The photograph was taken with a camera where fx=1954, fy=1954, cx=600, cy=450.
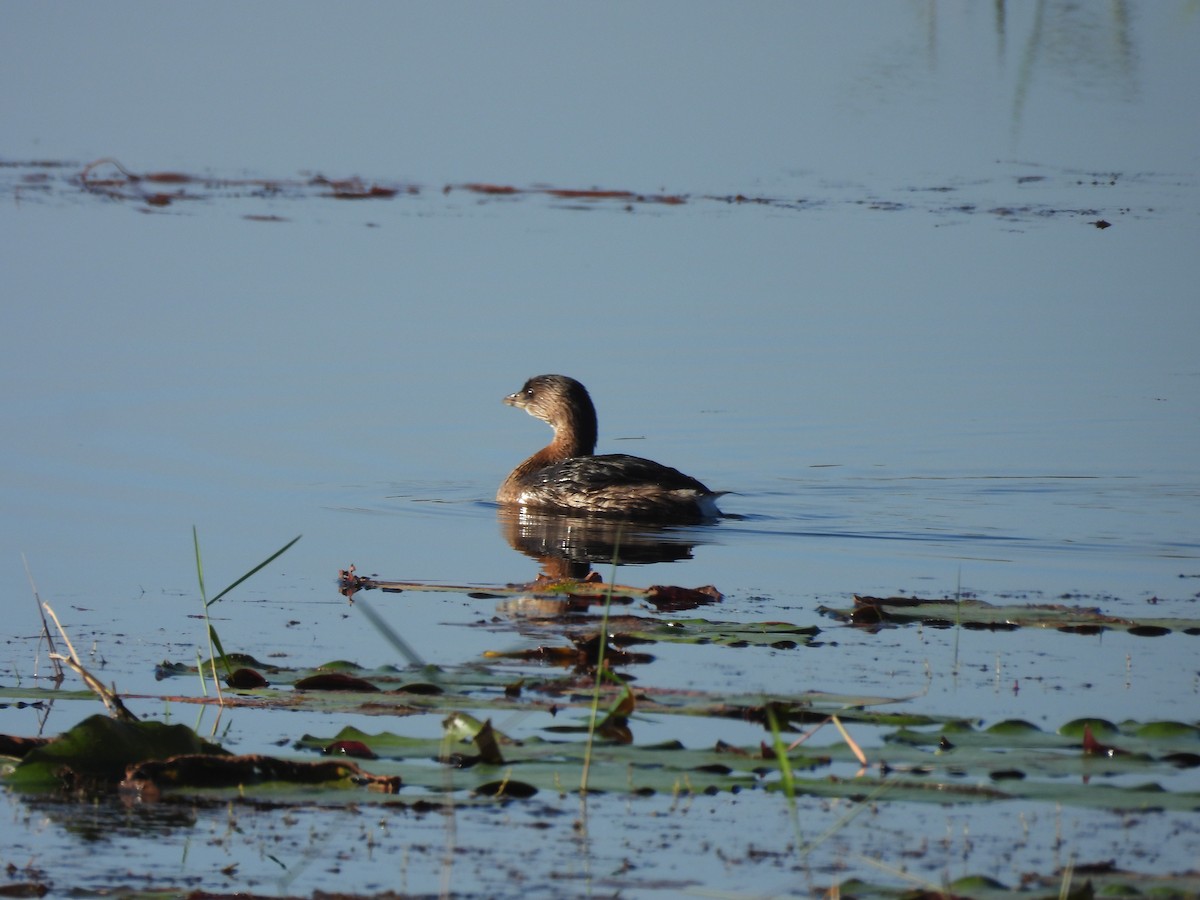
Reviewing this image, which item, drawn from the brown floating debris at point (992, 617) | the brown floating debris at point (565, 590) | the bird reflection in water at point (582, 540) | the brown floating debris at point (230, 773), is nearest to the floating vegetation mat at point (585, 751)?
the brown floating debris at point (230, 773)

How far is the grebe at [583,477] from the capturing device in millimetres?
11070

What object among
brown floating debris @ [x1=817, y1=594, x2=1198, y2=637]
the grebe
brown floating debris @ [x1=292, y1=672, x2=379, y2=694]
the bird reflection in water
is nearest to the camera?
brown floating debris @ [x1=292, y1=672, x2=379, y2=694]

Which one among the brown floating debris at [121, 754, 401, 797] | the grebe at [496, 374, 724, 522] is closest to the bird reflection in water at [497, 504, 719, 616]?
the grebe at [496, 374, 724, 522]

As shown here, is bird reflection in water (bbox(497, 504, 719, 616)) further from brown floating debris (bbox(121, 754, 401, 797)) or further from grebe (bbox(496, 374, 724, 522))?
brown floating debris (bbox(121, 754, 401, 797))

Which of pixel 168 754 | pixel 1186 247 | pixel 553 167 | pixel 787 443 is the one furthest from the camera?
pixel 553 167

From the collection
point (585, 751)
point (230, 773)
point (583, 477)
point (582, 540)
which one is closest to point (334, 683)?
point (230, 773)

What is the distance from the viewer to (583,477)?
1162 cm

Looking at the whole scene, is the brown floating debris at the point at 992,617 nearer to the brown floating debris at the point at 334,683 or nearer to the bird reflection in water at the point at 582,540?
the bird reflection in water at the point at 582,540

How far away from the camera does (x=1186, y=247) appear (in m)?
18.6

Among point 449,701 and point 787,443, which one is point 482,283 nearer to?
point 787,443

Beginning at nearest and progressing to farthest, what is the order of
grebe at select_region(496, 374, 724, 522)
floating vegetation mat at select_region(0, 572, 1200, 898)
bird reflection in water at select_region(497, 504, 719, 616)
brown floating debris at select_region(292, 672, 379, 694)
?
floating vegetation mat at select_region(0, 572, 1200, 898), brown floating debris at select_region(292, 672, 379, 694), bird reflection in water at select_region(497, 504, 719, 616), grebe at select_region(496, 374, 724, 522)

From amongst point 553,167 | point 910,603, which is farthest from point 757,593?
point 553,167

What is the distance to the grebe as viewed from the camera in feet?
36.3

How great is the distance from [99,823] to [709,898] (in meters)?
1.58
